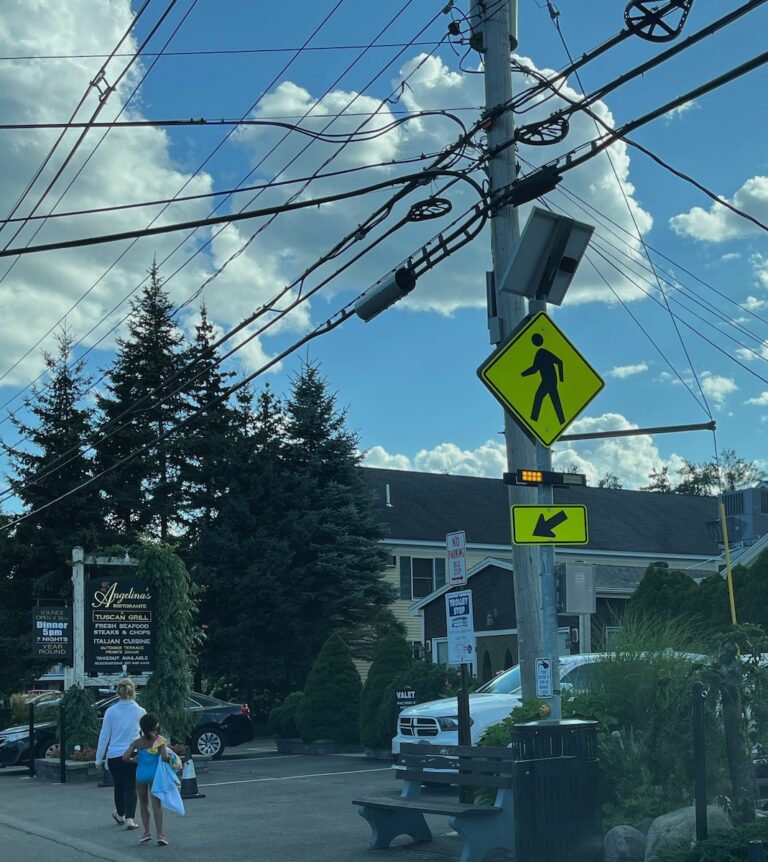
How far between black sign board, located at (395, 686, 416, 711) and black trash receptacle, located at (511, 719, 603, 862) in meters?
12.8

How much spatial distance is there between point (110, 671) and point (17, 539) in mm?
19184

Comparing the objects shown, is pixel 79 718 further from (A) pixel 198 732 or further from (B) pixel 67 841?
(B) pixel 67 841

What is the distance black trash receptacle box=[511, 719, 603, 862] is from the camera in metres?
8.91

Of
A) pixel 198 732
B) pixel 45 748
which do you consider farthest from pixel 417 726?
pixel 45 748

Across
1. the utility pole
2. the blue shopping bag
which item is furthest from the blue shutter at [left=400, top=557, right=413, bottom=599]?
the utility pole

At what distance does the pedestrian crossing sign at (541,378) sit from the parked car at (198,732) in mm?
17211

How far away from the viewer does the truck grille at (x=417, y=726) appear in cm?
1681

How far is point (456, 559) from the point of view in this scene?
13.9 meters

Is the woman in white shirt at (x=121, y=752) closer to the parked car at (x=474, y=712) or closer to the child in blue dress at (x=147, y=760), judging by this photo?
the child in blue dress at (x=147, y=760)

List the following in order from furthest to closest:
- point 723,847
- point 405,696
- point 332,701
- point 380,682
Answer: point 332,701, point 380,682, point 405,696, point 723,847

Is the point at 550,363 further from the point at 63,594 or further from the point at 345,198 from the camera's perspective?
the point at 63,594

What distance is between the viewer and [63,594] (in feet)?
133

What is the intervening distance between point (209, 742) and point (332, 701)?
288 centimetres

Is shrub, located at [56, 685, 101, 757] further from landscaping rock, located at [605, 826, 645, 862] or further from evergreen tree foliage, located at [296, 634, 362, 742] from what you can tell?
landscaping rock, located at [605, 826, 645, 862]
